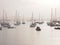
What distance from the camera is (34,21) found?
3.99 metres

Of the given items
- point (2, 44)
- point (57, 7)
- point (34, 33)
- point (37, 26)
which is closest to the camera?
point (2, 44)

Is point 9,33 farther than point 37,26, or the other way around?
point 9,33

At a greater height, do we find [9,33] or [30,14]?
[30,14]

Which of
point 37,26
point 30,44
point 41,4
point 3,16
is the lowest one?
point 30,44

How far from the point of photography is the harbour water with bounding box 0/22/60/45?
12.4ft

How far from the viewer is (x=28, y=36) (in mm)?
4148

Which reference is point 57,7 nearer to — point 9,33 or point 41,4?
point 41,4

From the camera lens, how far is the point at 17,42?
3805 millimetres

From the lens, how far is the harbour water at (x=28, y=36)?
378cm

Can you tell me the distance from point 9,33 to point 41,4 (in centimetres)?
135

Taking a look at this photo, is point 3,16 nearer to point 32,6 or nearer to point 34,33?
point 32,6

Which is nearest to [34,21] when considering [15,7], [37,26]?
[37,26]

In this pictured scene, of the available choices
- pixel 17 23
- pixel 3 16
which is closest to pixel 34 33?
pixel 17 23

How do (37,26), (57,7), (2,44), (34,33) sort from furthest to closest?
(34,33), (37,26), (57,7), (2,44)
